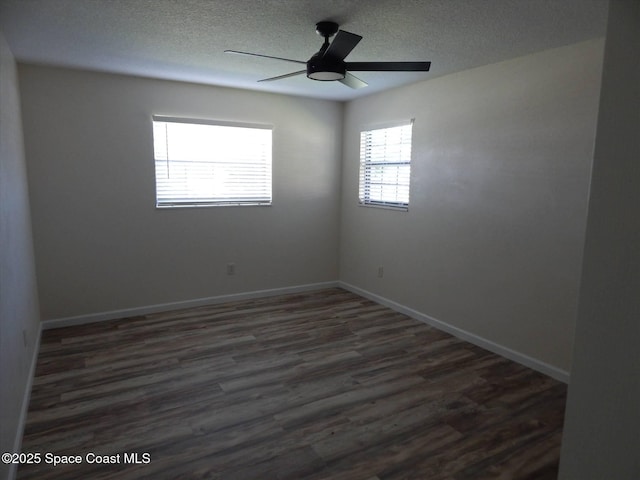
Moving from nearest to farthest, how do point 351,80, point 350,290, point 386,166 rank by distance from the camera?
point 351,80 < point 386,166 < point 350,290

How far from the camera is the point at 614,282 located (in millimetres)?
1354

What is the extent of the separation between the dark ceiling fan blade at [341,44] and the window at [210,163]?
2.49 m

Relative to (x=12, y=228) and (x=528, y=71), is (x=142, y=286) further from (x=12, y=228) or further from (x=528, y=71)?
(x=528, y=71)

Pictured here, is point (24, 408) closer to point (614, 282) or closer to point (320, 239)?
point (614, 282)

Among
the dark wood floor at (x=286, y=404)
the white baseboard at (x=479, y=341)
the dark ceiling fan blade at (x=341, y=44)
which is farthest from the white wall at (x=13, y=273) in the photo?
the white baseboard at (x=479, y=341)

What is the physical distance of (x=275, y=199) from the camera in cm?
507

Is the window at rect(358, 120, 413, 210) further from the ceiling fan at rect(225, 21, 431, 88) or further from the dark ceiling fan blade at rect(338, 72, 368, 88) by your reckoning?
the ceiling fan at rect(225, 21, 431, 88)

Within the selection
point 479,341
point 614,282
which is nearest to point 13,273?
point 614,282

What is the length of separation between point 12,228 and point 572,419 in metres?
3.19

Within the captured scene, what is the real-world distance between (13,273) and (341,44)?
2400 mm

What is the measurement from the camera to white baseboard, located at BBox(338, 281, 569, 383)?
10.4ft

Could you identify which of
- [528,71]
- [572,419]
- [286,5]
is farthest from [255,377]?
[528,71]

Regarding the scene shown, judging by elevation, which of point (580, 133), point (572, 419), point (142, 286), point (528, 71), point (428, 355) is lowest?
point (428, 355)

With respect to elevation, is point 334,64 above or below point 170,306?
above
